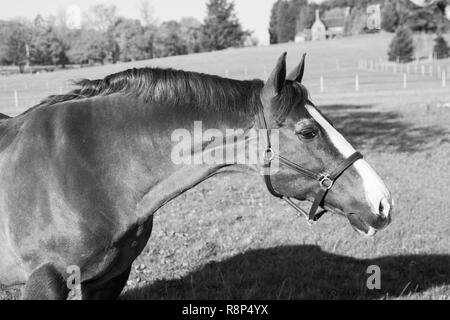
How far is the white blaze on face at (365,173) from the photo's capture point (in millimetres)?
2980

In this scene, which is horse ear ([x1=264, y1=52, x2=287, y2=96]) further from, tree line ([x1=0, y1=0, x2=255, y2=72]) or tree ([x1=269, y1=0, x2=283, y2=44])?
tree ([x1=269, y1=0, x2=283, y2=44])

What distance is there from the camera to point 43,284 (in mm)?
2994

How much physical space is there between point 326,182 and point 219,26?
287ft

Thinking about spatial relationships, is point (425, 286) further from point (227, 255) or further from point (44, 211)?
point (44, 211)

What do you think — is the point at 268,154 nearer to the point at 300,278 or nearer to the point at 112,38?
the point at 300,278

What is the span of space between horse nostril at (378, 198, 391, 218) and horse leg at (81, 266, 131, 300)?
1.87 meters

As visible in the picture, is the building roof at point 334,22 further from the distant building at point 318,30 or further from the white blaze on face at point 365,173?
the white blaze on face at point 365,173

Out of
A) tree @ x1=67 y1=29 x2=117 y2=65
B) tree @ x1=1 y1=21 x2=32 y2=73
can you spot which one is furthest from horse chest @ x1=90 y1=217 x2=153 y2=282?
tree @ x1=67 y1=29 x2=117 y2=65

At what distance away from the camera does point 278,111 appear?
10.1ft

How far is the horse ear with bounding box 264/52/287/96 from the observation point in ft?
9.68

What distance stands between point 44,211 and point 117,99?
85cm

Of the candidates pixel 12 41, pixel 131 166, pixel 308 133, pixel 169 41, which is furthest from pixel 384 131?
pixel 169 41

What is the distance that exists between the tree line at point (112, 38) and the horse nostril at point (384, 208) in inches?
531
